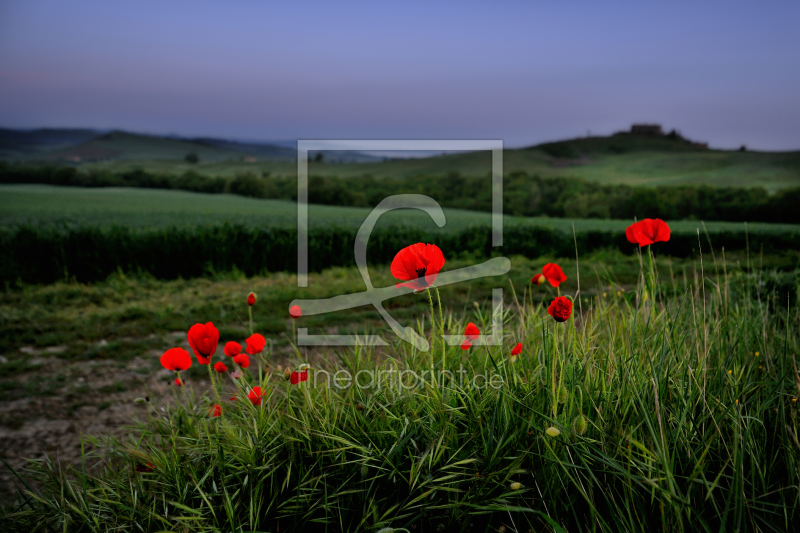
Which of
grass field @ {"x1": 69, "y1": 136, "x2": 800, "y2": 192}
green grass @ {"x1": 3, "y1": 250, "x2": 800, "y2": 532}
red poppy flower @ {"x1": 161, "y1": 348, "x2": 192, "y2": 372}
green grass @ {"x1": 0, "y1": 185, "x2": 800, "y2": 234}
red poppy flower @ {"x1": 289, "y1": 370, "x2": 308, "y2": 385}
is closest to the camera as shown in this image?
green grass @ {"x1": 3, "y1": 250, "x2": 800, "y2": 532}

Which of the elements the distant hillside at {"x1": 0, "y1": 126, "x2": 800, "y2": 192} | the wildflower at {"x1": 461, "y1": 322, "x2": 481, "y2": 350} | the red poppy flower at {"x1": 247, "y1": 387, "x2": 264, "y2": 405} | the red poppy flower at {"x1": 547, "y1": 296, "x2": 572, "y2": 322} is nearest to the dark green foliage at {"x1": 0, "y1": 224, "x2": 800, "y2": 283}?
the distant hillside at {"x1": 0, "y1": 126, "x2": 800, "y2": 192}

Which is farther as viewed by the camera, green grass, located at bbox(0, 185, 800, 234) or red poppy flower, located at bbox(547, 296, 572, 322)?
green grass, located at bbox(0, 185, 800, 234)

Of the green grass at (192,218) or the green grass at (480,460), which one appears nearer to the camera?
the green grass at (480,460)

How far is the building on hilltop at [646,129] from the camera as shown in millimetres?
19266

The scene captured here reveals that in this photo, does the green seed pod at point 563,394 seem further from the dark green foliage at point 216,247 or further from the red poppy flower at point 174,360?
the dark green foliage at point 216,247

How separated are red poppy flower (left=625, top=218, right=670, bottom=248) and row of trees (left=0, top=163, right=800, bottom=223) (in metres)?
9.85

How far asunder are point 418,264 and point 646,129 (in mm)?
21659

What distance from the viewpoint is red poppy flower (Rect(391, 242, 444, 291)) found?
1553 millimetres

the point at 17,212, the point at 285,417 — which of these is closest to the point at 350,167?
the point at 17,212

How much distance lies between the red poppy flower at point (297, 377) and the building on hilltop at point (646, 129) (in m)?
21.2

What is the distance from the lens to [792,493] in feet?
4.99

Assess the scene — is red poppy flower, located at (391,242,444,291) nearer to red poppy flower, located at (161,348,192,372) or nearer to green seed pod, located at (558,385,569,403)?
green seed pod, located at (558,385,569,403)

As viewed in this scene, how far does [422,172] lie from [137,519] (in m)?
19.3

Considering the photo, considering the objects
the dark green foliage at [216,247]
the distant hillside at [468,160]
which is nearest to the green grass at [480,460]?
the dark green foliage at [216,247]
